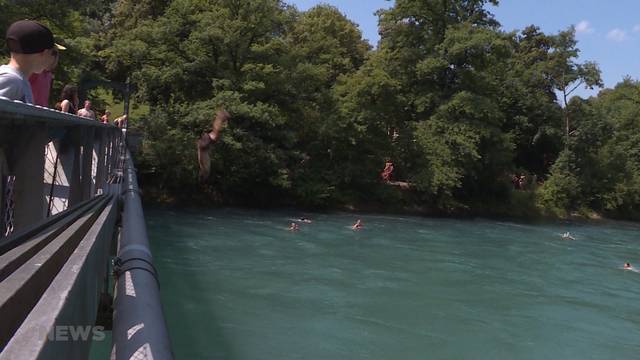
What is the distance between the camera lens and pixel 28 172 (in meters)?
2.94

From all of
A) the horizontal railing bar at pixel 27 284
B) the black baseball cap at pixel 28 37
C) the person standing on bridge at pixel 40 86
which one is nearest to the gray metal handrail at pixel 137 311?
the horizontal railing bar at pixel 27 284

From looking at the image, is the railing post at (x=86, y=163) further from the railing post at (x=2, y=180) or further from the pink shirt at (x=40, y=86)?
the railing post at (x=2, y=180)

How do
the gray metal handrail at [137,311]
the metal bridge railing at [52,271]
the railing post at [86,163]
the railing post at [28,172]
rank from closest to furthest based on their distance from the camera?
the metal bridge railing at [52,271]
the gray metal handrail at [137,311]
the railing post at [28,172]
the railing post at [86,163]

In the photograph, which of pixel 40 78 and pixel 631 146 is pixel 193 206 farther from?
pixel 631 146

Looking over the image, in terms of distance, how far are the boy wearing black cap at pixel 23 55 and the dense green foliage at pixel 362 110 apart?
1963 cm

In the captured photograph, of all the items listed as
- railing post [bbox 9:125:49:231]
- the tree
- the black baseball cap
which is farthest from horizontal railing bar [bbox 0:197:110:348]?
the tree

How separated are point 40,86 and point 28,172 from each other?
1.47 meters

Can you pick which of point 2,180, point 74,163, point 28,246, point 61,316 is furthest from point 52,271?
point 74,163

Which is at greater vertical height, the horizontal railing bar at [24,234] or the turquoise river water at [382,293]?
the horizontal railing bar at [24,234]

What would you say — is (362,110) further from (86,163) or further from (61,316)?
(61,316)

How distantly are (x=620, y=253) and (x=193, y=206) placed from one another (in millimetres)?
18344

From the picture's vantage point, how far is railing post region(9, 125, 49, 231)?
282 cm

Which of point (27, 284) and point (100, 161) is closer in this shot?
point (27, 284)

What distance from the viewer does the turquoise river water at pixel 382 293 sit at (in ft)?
38.8
